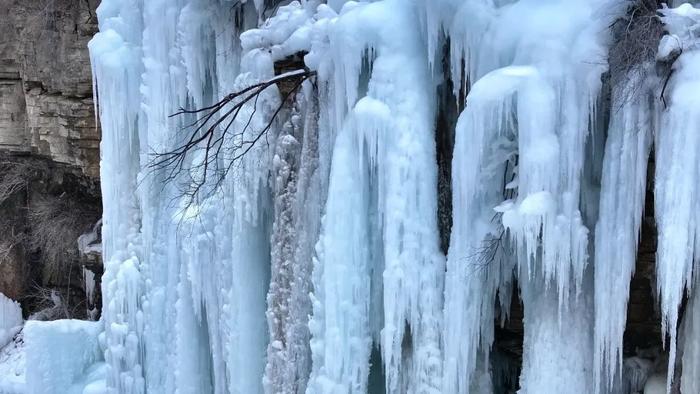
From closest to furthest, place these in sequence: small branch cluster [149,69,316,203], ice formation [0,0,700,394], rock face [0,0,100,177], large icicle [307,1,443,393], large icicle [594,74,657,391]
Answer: large icicle [594,74,657,391], ice formation [0,0,700,394], large icicle [307,1,443,393], small branch cluster [149,69,316,203], rock face [0,0,100,177]

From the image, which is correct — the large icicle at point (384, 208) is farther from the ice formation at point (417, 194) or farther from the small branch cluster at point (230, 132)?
the small branch cluster at point (230, 132)

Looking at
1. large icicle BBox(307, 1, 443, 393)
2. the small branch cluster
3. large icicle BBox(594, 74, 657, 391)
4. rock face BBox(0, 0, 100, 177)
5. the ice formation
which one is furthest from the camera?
rock face BBox(0, 0, 100, 177)

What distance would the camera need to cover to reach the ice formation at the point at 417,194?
11.6 feet

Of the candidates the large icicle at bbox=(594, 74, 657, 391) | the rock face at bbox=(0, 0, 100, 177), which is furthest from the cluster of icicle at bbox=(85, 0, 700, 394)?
the rock face at bbox=(0, 0, 100, 177)

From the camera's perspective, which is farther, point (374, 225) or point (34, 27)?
point (34, 27)

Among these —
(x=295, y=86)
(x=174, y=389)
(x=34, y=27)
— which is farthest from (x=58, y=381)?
(x=295, y=86)

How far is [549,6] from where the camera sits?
12.3ft

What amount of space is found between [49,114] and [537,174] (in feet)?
22.6

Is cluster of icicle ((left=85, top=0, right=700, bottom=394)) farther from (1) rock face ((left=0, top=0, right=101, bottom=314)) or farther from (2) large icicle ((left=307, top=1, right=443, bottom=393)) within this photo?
(1) rock face ((left=0, top=0, right=101, bottom=314))

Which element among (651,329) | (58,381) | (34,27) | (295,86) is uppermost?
(34,27)

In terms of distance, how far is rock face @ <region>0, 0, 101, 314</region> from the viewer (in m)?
8.59

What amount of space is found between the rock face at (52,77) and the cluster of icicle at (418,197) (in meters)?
2.48

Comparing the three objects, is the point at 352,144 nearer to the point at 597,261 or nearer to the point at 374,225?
the point at 374,225

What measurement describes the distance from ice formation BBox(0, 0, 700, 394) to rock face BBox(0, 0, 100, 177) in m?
2.34
